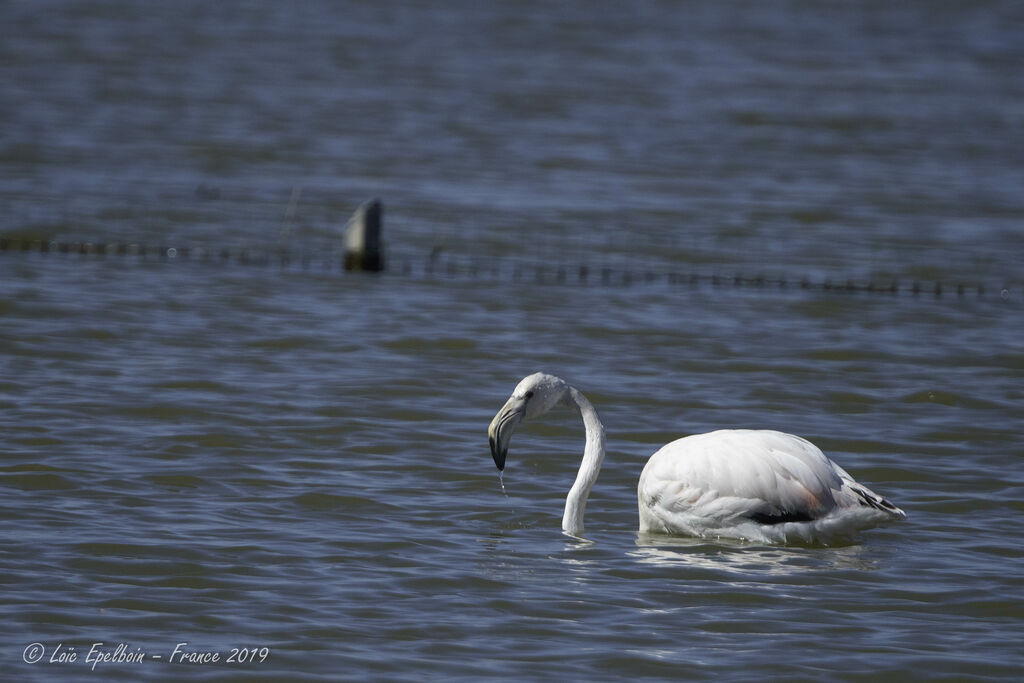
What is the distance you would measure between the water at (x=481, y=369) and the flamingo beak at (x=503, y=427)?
420 mm

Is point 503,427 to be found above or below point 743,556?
above

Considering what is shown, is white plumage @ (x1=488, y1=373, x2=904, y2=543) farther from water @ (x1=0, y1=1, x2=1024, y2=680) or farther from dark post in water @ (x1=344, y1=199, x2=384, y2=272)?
dark post in water @ (x1=344, y1=199, x2=384, y2=272)

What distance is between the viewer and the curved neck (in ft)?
26.4

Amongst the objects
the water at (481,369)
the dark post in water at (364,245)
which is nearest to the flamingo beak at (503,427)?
the water at (481,369)

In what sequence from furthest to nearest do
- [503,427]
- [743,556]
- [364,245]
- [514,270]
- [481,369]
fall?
1. [514,270]
2. [364,245]
3. [481,369]
4. [503,427]
5. [743,556]

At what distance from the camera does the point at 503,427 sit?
8.07 meters

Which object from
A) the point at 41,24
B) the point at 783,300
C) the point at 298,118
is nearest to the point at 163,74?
the point at 298,118

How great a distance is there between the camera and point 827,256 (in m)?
16.4

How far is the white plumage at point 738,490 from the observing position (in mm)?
7781

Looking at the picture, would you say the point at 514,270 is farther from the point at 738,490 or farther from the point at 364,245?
the point at 738,490

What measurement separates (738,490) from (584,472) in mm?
783

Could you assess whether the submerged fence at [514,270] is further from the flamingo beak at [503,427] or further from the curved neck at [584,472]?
the flamingo beak at [503,427]

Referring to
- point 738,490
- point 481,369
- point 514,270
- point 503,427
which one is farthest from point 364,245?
point 738,490

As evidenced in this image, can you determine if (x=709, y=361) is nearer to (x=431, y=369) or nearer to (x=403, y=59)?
(x=431, y=369)
